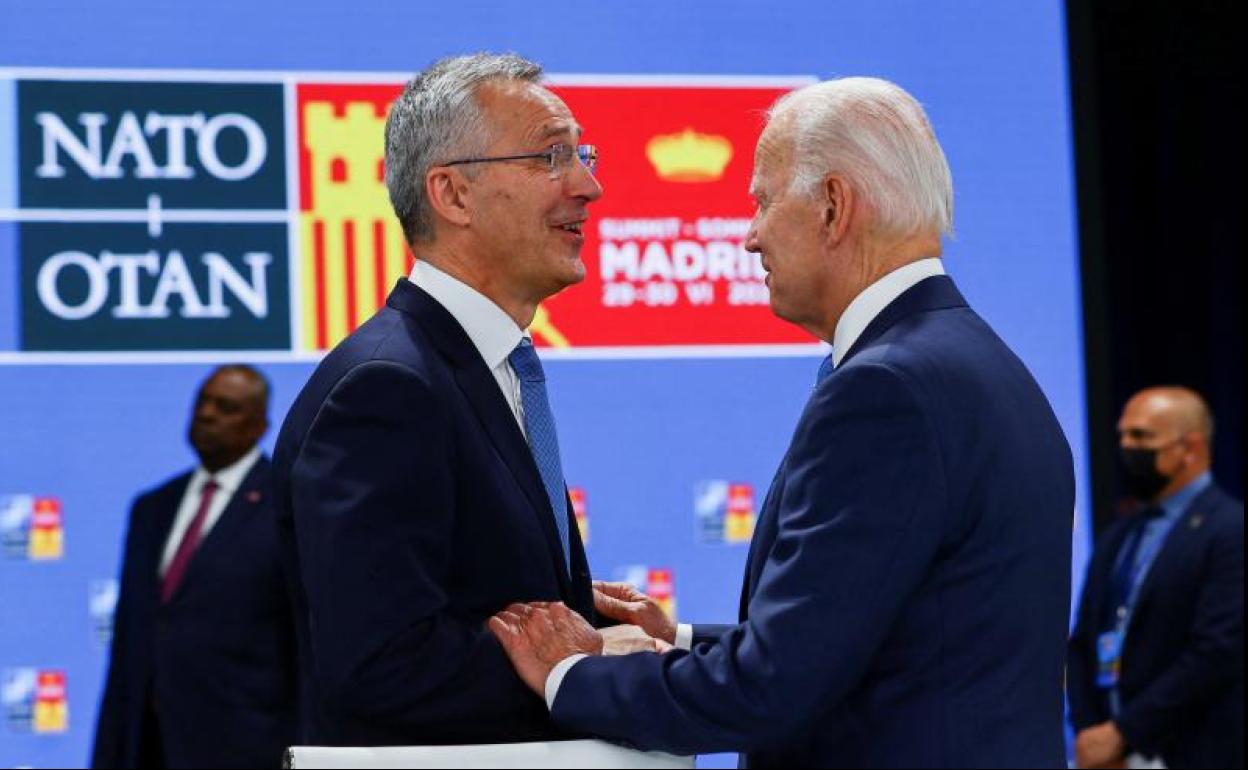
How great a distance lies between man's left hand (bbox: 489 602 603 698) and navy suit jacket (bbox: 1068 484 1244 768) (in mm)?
3658

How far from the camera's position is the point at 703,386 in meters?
4.94

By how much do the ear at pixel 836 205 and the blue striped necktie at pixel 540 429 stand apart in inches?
18.2

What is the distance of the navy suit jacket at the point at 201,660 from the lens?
15.0 feet

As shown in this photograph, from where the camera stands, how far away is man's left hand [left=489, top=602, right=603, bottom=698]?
7.03 feet

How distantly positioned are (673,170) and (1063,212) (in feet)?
3.83

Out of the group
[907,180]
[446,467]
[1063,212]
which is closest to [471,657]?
[446,467]

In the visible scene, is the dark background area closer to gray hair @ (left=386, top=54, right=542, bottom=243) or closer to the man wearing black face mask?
the man wearing black face mask

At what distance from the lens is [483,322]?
2.40 meters

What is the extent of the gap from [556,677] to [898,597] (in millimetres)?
429

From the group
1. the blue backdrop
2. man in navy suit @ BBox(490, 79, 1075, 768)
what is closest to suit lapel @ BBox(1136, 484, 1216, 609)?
the blue backdrop

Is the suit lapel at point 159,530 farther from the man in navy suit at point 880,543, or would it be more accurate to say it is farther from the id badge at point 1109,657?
the id badge at point 1109,657

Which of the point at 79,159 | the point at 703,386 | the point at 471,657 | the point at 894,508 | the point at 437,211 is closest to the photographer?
the point at 894,508

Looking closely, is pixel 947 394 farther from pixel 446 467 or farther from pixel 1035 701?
pixel 446 467

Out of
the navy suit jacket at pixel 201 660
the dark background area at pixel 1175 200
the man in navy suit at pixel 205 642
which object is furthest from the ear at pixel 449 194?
the dark background area at pixel 1175 200
